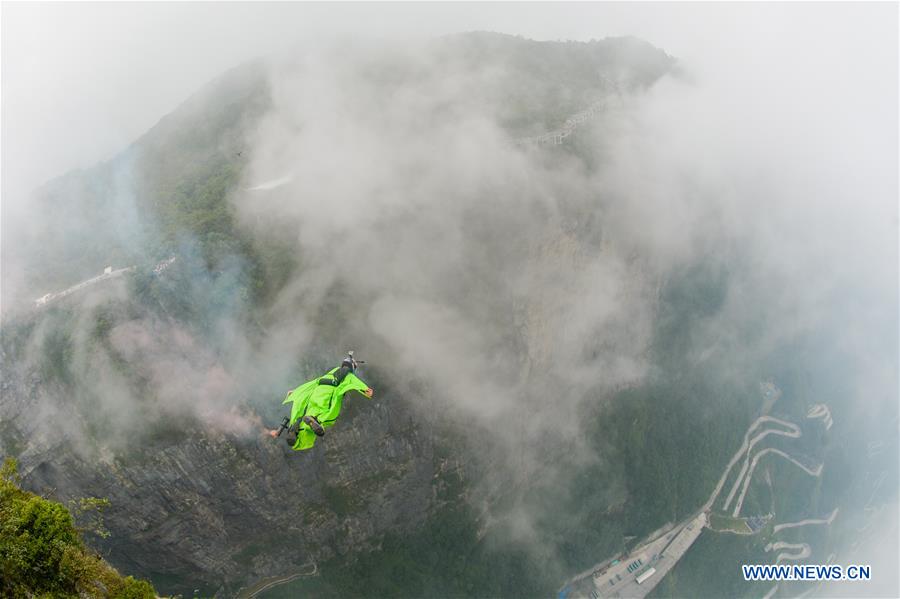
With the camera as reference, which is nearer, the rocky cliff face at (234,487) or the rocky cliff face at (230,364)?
the rocky cliff face at (234,487)

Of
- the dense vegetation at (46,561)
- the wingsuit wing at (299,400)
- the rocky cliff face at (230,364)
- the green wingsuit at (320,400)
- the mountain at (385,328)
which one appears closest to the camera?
the dense vegetation at (46,561)

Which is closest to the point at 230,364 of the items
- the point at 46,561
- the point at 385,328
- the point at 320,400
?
the point at 385,328

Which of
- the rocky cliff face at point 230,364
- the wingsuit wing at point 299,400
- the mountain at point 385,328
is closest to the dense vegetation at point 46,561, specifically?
the wingsuit wing at point 299,400

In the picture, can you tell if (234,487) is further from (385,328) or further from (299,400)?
(299,400)

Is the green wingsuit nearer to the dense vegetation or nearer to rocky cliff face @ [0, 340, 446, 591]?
the dense vegetation

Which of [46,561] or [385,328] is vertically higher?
[46,561]

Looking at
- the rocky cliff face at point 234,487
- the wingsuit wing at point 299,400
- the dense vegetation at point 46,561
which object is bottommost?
the rocky cliff face at point 234,487

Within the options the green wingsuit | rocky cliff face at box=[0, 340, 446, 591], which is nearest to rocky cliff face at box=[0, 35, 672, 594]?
rocky cliff face at box=[0, 340, 446, 591]

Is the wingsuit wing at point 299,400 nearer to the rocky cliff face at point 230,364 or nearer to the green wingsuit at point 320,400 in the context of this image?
the green wingsuit at point 320,400
